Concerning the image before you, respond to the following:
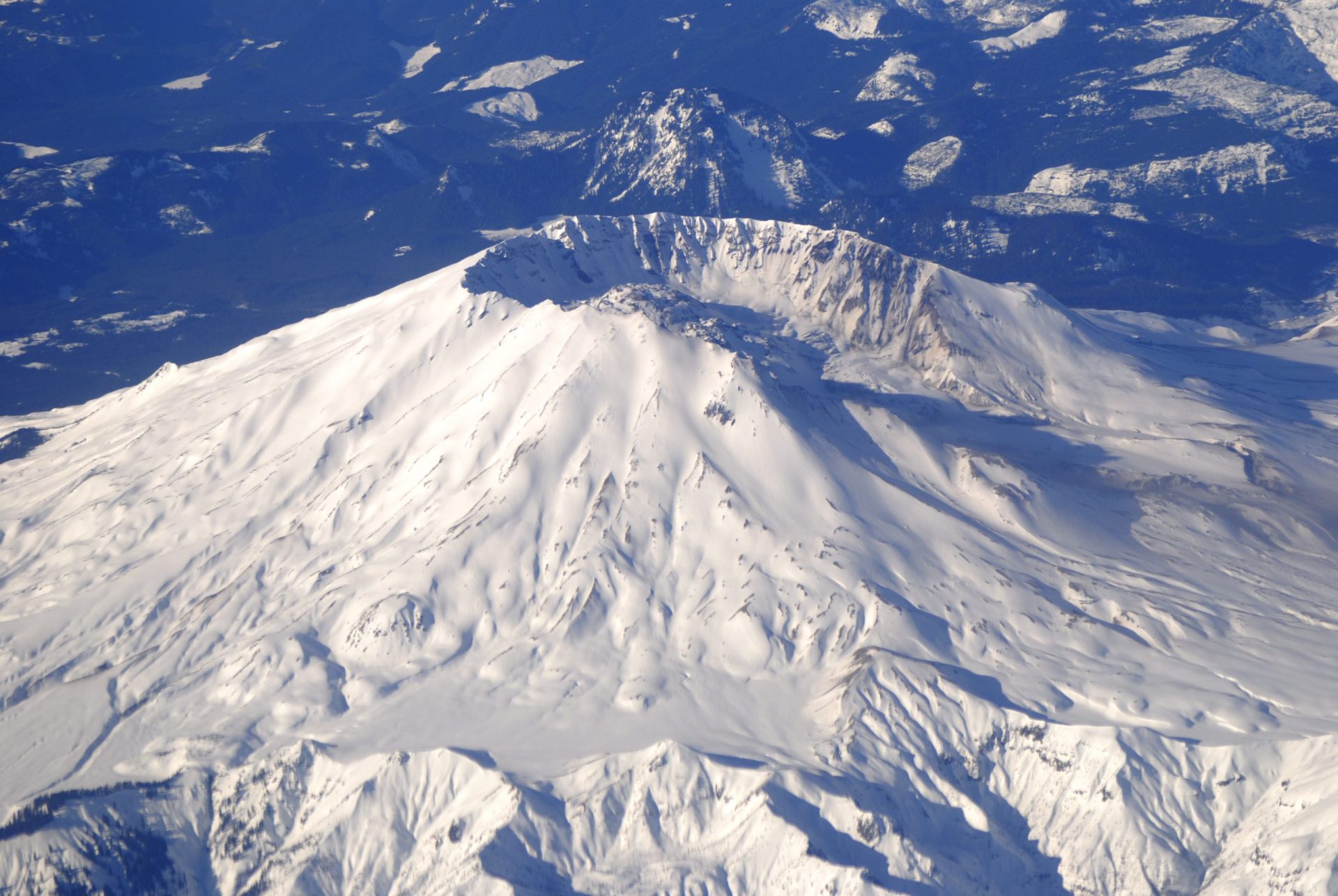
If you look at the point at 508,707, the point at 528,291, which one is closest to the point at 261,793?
the point at 508,707

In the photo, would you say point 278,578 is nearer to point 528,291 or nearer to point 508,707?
point 508,707

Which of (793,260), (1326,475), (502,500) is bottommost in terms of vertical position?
(1326,475)

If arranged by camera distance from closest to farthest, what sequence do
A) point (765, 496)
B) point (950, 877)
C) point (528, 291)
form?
point (950, 877), point (765, 496), point (528, 291)

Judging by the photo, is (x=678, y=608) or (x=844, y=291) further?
(x=844, y=291)

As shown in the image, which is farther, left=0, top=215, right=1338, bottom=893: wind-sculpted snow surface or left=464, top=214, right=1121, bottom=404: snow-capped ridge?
left=464, top=214, right=1121, bottom=404: snow-capped ridge

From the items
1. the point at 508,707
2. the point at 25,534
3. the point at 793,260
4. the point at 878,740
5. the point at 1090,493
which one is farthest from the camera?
the point at 793,260

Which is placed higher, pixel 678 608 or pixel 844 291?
pixel 678 608

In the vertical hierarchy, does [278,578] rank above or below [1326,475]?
above

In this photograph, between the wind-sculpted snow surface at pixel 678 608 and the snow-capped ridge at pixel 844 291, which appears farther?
the snow-capped ridge at pixel 844 291
